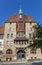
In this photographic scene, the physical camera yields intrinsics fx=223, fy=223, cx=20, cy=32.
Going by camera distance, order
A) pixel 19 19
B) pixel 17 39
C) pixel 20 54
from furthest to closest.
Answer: pixel 19 19 < pixel 17 39 < pixel 20 54

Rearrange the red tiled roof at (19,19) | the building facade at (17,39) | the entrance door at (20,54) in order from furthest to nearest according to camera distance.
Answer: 1. the red tiled roof at (19,19)
2. the entrance door at (20,54)
3. the building facade at (17,39)

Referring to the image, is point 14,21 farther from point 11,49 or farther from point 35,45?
point 35,45

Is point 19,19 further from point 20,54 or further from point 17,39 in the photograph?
point 20,54

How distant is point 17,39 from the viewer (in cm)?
8012

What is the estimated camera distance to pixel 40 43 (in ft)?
93.0

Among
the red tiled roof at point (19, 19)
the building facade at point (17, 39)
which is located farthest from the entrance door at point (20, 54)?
the red tiled roof at point (19, 19)

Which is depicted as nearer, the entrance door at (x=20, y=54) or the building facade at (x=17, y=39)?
the building facade at (x=17, y=39)

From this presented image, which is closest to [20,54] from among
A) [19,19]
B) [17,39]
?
[17,39]

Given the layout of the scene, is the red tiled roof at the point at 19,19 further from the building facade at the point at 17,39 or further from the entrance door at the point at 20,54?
the entrance door at the point at 20,54

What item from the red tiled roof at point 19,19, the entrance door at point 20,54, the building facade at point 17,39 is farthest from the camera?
the red tiled roof at point 19,19

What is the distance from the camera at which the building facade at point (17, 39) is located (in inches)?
3100

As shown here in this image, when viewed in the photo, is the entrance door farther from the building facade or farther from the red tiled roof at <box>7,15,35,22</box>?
the red tiled roof at <box>7,15,35,22</box>

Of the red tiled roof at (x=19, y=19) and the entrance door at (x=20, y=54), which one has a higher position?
the red tiled roof at (x=19, y=19)

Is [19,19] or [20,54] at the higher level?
[19,19]
